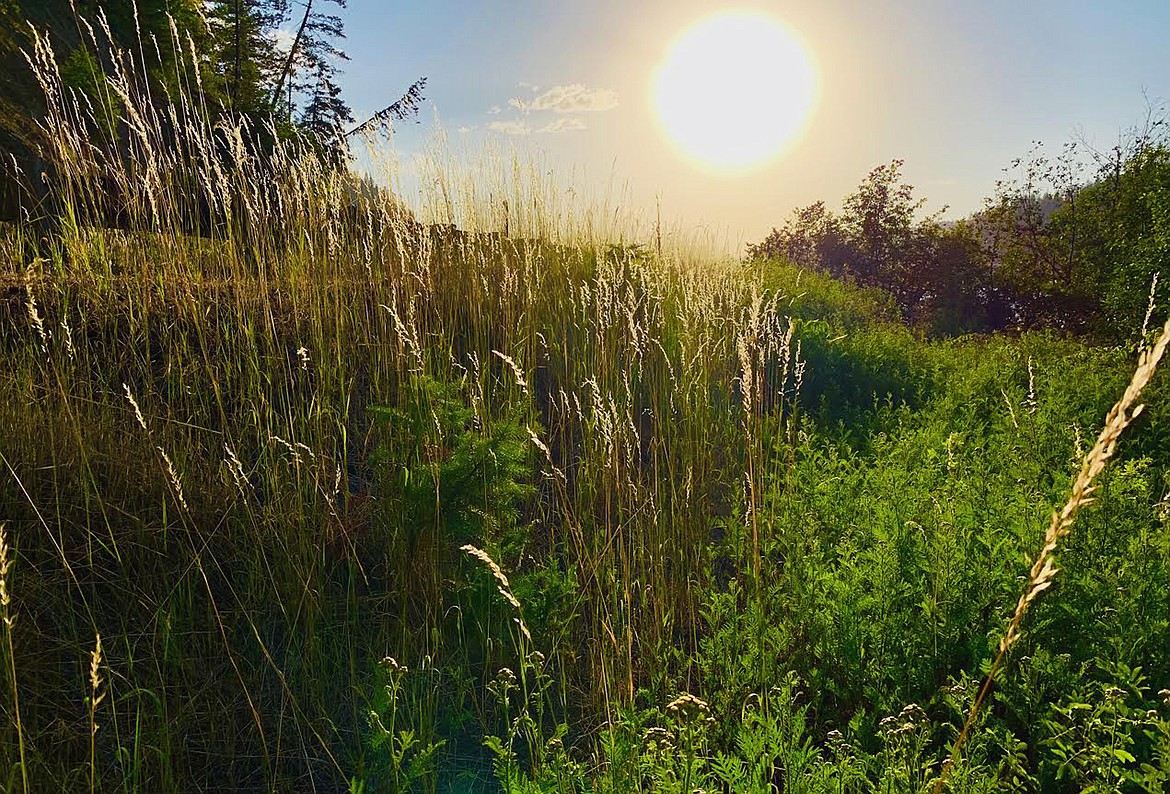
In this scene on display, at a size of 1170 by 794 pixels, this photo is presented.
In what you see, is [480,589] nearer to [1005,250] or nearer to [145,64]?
[145,64]

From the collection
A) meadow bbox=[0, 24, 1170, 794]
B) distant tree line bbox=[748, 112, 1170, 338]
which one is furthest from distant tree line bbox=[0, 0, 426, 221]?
distant tree line bbox=[748, 112, 1170, 338]

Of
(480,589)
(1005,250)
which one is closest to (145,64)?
(480,589)

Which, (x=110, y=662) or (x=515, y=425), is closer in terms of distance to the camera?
(x=110, y=662)

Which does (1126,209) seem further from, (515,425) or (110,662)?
(110,662)

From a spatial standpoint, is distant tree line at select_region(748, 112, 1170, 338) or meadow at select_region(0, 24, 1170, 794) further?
distant tree line at select_region(748, 112, 1170, 338)

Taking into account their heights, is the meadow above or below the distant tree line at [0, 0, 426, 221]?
below

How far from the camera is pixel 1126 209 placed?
9.23 meters

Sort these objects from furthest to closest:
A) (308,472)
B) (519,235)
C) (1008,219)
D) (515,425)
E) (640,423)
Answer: (1008,219)
(519,235)
(640,423)
(308,472)
(515,425)

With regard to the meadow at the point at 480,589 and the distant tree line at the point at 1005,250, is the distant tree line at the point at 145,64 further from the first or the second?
the distant tree line at the point at 1005,250

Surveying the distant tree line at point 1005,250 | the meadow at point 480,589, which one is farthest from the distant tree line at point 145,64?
the distant tree line at point 1005,250

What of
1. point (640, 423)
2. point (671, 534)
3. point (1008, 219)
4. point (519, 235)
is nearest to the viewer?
point (671, 534)

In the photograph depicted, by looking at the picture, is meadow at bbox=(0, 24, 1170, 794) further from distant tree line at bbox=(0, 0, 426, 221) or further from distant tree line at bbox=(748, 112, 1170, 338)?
distant tree line at bbox=(748, 112, 1170, 338)

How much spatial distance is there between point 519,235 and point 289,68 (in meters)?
8.62

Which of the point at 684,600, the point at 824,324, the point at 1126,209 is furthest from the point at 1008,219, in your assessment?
the point at 684,600
